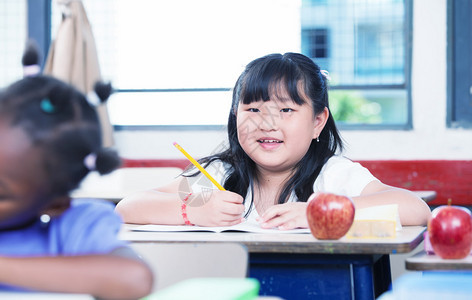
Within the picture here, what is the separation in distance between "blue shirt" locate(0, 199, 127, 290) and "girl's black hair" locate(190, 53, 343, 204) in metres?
1.01

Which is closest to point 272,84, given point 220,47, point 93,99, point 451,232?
point 451,232

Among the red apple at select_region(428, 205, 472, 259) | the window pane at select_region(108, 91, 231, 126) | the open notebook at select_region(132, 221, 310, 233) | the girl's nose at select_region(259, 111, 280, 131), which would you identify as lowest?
the open notebook at select_region(132, 221, 310, 233)

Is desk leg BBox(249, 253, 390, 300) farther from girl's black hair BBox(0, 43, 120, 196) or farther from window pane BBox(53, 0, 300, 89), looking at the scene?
window pane BBox(53, 0, 300, 89)

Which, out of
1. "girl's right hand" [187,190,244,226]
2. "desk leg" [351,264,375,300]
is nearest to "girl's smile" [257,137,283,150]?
"girl's right hand" [187,190,244,226]

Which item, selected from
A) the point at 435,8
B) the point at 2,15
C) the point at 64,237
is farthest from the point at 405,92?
→ the point at 64,237

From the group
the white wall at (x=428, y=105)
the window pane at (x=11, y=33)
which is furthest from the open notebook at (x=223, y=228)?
the window pane at (x=11, y=33)

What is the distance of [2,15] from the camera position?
3.51 meters

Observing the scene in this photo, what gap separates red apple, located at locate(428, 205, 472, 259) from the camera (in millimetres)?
1042

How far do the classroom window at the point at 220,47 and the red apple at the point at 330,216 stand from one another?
1994mm

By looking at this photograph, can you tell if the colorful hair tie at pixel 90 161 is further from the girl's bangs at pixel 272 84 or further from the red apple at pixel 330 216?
the girl's bangs at pixel 272 84

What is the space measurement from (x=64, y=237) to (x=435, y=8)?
8.96ft

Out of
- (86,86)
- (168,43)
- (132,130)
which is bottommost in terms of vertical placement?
(132,130)

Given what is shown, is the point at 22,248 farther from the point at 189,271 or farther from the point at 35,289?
the point at 189,271

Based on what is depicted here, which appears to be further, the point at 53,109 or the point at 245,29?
the point at 245,29
